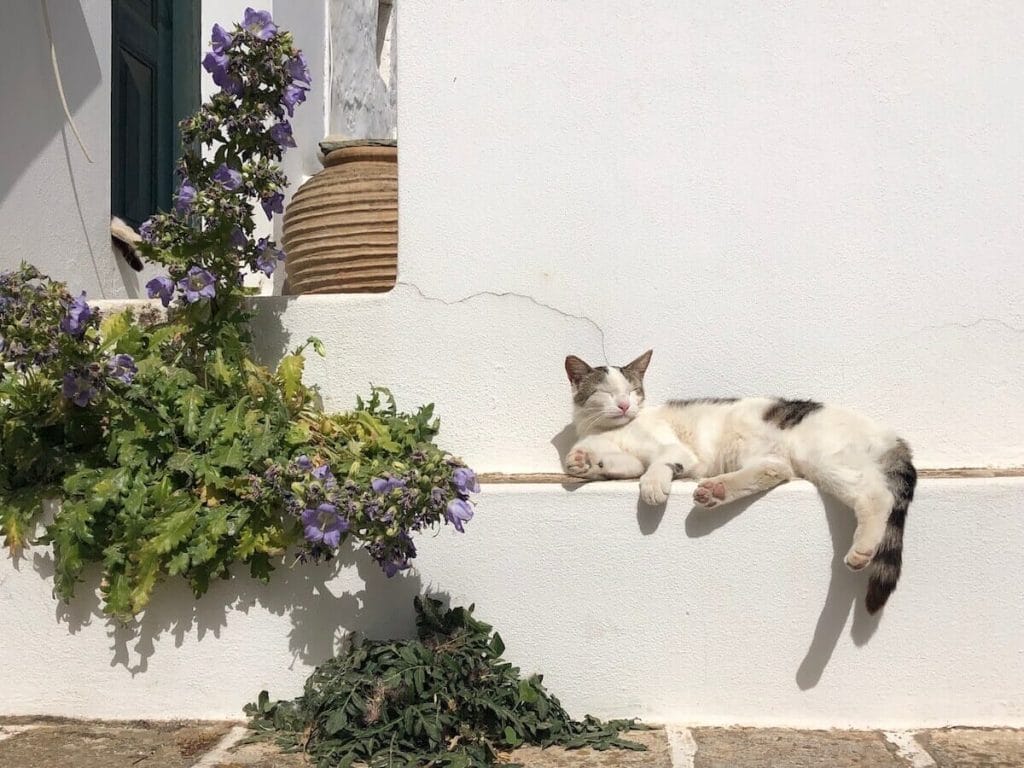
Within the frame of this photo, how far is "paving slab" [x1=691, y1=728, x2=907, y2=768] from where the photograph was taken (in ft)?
8.52

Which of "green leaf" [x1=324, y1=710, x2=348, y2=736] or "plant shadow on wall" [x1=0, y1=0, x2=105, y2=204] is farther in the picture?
"plant shadow on wall" [x1=0, y1=0, x2=105, y2=204]

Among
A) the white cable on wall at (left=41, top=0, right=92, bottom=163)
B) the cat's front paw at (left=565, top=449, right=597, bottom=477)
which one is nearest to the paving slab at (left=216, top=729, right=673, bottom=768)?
the cat's front paw at (left=565, top=449, right=597, bottom=477)

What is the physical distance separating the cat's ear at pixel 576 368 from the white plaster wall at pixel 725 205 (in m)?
0.14

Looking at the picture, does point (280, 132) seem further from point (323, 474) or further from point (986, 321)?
point (986, 321)

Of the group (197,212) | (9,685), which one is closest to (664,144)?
(197,212)

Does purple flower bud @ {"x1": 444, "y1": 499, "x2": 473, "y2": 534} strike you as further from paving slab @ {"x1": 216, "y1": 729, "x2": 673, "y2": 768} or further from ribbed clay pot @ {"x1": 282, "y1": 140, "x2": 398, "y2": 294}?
ribbed clay pot @ {"x1": 282, "y1": 140, "x2": 398, "y2": 294}

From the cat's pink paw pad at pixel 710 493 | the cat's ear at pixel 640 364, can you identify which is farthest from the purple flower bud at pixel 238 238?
the cat's pink paw pad at pixel 710 493

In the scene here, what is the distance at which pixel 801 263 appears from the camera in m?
3.32

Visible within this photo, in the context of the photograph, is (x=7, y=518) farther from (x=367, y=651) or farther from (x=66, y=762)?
(x=367, y=651)

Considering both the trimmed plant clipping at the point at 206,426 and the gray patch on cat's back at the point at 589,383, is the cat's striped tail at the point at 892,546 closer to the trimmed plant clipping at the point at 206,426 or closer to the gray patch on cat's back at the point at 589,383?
the gray patch on cat's back at the point at 589,383

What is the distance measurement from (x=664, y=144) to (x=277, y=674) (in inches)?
89.3

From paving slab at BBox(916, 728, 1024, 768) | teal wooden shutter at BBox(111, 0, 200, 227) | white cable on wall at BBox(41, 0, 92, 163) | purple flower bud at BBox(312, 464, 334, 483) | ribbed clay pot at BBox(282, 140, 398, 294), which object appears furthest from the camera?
teal wooden shutter at BBox(111, 0, 200, 227)

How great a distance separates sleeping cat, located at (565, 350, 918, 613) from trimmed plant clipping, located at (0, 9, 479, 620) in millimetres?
589

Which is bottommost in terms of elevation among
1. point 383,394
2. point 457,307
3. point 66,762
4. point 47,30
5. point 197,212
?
point 66,762
